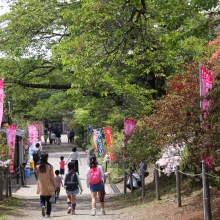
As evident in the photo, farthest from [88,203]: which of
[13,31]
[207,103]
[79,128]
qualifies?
[79,128]

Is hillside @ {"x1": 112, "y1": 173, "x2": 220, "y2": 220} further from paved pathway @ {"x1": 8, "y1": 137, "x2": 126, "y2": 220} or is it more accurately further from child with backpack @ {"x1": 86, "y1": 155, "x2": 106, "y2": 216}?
child with backpack @ {"x1": 86, "y1": 155, "x2": 106, "y2": 216}

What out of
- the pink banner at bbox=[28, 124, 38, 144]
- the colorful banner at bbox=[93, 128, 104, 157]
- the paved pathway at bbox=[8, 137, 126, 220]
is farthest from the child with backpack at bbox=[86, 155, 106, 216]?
the pink banner at bbox=[28, 124, 38, 144]

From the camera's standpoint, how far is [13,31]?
17.7 m

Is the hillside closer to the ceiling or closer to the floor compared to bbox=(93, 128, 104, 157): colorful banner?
closer to the floor

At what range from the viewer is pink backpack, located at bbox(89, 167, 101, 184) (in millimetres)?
13156

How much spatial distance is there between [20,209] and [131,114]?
20.0ft

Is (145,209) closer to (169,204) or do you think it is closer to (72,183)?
(169,204)

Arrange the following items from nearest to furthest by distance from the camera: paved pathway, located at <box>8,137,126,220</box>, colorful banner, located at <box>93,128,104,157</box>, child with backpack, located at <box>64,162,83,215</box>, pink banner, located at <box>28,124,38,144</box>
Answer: paved pathway, located at <box>8,137,126,220</box> < child with backpack, located at <box>64,162,83,215</box> < colorful banner, located at <box>93,128,104,157</box> < pink banner, located at <box>28,124,38,144</box>

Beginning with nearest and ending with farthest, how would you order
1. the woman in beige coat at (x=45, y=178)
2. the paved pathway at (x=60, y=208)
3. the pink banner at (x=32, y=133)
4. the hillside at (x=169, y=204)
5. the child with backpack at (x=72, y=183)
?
the hillside at (x=169, y=204), the woman in beige coat at (x=45, y=178), the paved pathway at (x=60, y=208), the child with backpack at (x=72, y=183), the pink banner at (x=32, y=133)

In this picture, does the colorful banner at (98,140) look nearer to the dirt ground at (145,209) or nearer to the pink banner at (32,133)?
the pink banner at (32,133)

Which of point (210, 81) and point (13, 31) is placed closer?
point (210, 81)

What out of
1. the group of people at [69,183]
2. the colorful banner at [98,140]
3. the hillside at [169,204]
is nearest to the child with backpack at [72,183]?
the group of people at [69,183]

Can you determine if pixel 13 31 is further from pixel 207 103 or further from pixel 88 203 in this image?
pixel 207 103

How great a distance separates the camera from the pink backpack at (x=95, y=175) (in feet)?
43.2
